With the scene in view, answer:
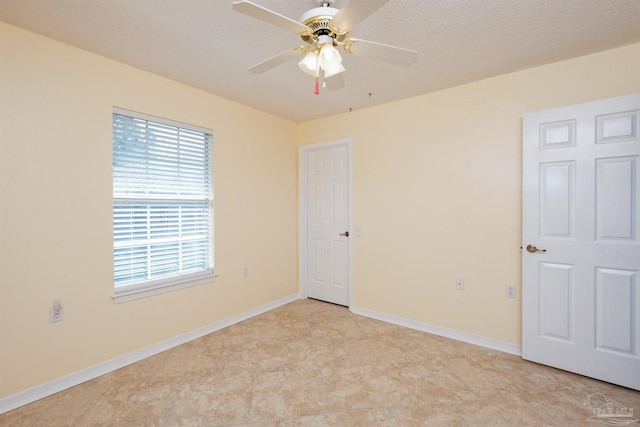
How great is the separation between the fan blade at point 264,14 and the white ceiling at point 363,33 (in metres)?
0.35

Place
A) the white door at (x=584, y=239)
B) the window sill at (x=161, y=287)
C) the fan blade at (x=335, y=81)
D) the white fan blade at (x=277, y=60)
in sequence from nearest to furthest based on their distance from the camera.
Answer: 1. the white fan blade at (x=277, y=60)
2. the fan blade at (x=335, y=81)
3. the white door at (x=584, y=239)
4. the window sill at (x=161, y=287)

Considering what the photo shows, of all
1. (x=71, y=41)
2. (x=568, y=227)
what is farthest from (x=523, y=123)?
(x=71, y=41)

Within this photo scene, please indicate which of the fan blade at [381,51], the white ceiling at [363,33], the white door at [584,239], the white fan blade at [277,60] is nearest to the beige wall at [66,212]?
the white ceiling at [363,33]

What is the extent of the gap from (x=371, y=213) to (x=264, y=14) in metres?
2.47

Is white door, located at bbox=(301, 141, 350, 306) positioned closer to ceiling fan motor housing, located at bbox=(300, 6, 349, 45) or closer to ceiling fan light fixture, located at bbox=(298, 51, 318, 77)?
ceiling fan light fixture, located at bbox=(298, 51, 318, 77)

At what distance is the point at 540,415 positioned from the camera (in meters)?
1.81

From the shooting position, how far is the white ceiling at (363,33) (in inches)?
67.2

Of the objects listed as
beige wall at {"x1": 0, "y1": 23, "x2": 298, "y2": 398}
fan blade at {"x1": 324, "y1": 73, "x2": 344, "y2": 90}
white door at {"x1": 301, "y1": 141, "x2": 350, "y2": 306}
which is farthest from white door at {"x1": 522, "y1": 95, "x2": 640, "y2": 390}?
beige wall at {"x1": 0, "y1": 23, "x2": 298, "y2": 398}

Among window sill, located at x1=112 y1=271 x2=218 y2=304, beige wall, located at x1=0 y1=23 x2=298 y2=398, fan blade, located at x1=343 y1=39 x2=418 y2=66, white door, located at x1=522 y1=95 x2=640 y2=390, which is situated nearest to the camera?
fan blade, located at x1=343 y1=39 x2=418 y2=66

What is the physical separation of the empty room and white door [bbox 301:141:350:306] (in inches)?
19.6

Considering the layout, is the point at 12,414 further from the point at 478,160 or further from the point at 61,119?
the point at 478,160

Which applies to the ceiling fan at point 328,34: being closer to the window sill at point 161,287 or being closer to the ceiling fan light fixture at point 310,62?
the ceiling fan light fixture at point 310,62

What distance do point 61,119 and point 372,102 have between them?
2694mm

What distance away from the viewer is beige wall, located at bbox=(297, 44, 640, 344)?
245 cm
